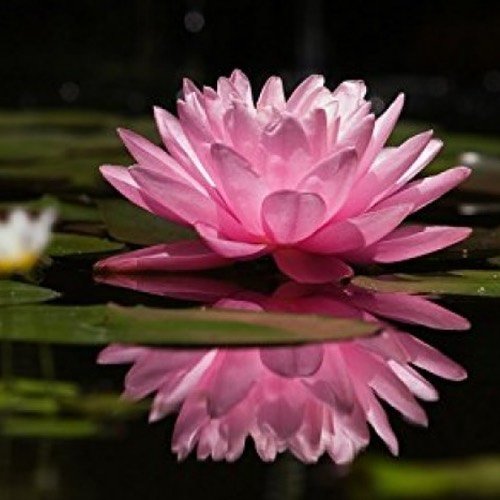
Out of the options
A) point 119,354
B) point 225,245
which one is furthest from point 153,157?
point 119,354

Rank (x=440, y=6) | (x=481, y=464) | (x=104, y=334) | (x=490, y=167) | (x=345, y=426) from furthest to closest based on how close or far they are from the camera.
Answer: (x=440, y=6), (x=490, y=167), (x=104, y=334), (x=345, y=426), (x=481, y=464)

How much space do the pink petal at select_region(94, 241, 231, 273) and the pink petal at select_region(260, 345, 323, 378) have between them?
0.36 meters

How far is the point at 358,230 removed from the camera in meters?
1.46

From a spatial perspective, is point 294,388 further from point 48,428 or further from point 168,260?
point 168,260

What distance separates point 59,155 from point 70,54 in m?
3.31

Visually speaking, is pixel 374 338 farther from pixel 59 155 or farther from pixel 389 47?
pixel 389 47

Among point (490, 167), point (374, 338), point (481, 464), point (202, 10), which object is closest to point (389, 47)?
point (202, 10)

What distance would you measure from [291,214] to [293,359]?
0.84 feet

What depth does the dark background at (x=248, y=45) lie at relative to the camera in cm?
551

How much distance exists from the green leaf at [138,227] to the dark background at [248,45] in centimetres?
309

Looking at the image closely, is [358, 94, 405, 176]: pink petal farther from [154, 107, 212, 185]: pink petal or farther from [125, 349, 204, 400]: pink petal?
[125, 349, 204, 400]: pink petal

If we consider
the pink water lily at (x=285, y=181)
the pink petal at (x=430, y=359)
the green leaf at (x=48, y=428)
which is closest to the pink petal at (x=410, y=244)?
the pink water lily at (x=285, y=181)

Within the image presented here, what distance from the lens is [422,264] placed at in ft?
5.60

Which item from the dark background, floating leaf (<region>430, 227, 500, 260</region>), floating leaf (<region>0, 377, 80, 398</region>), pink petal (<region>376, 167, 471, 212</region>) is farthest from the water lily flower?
the dark background
